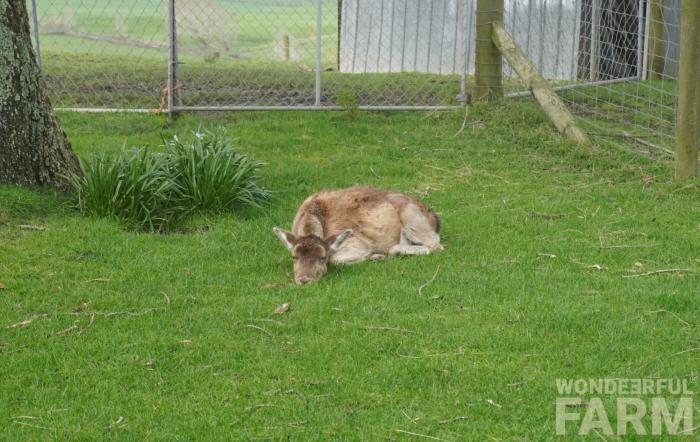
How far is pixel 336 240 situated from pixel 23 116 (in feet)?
11.2

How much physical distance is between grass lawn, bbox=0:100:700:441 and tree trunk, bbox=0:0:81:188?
1.12 feet

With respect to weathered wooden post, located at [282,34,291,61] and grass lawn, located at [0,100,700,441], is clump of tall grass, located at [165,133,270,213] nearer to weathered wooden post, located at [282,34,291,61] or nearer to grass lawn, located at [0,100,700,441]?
grass lawn, located at [0,100,700,441]

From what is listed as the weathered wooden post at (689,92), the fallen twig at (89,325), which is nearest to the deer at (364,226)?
the fallen twig at (89,325)

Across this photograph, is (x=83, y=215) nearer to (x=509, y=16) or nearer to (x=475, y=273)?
(x=475, y=273)

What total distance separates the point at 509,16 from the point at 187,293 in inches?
355

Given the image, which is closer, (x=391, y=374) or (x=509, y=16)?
(x=391, y=374)

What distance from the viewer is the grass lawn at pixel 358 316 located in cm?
532

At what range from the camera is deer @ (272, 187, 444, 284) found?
8289 mm

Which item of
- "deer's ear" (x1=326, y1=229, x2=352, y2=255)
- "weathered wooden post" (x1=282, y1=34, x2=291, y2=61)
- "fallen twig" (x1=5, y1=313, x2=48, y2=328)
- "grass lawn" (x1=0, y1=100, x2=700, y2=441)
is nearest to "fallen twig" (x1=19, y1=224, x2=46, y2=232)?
"grass lawn" (x1=0, y1=100, x2=700, y2=441)

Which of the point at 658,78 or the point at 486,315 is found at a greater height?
the point at 658,78

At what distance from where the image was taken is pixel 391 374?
5711 mm

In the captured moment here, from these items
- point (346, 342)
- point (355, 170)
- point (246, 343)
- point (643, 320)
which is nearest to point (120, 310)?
point (246, 343)

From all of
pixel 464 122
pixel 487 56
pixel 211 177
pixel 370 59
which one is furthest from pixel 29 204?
pixel 370 59

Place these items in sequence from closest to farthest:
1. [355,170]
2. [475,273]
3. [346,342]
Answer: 1. [346,342]
2. [475,273]
3. [355,170]
